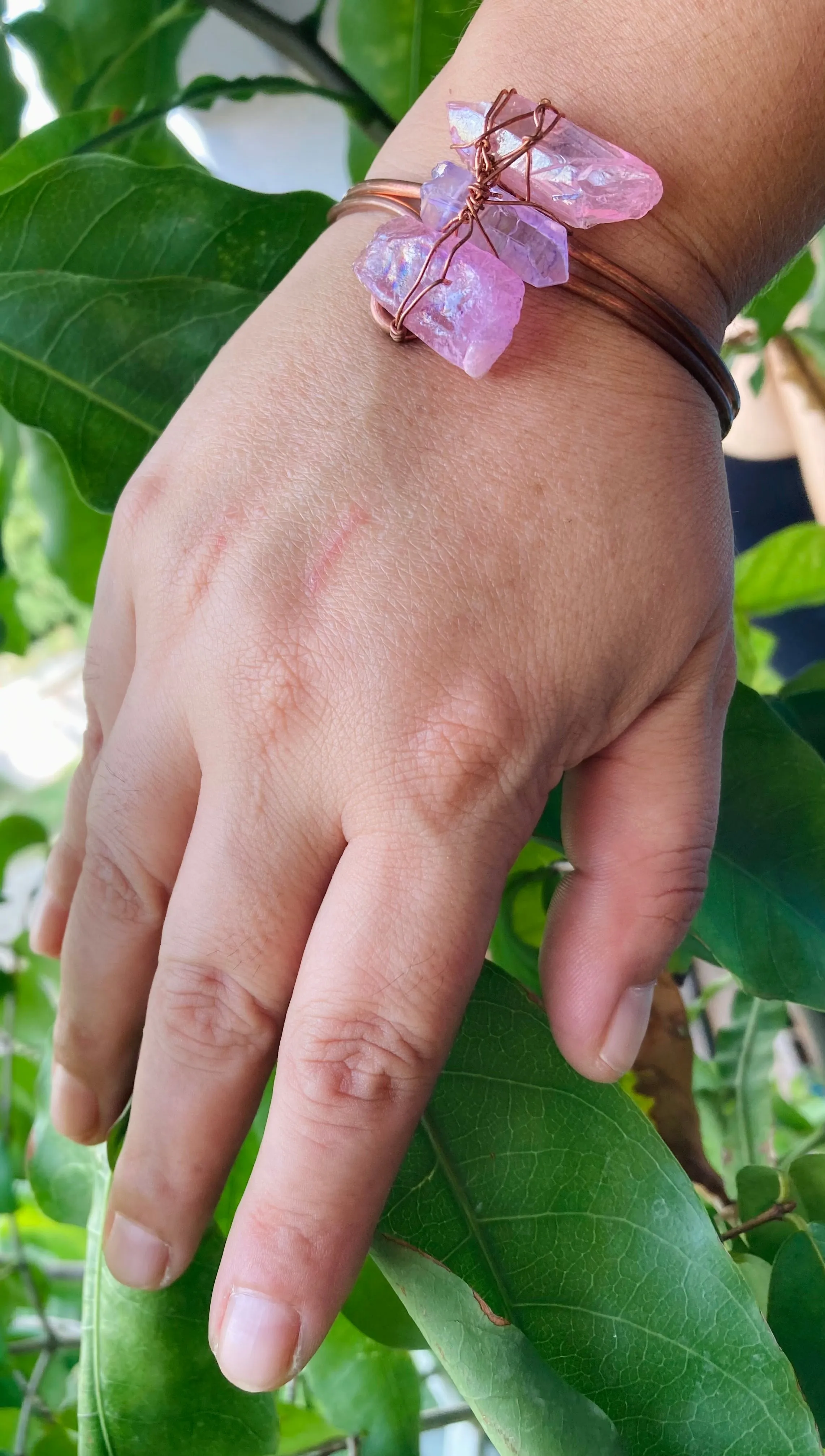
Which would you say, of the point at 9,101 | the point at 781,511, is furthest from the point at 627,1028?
the point at 781,511

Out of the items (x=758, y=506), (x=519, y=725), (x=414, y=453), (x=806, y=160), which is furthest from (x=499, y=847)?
(x=758, y=506)

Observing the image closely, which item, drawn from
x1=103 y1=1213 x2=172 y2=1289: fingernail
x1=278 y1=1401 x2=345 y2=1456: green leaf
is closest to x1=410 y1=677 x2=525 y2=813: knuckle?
x1=103 y1=1213 x2=172 y2=1289: fingernail

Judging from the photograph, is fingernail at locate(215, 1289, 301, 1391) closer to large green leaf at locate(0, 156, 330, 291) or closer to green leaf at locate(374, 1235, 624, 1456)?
green leaf at locate(374, 1235, 624, 1456)

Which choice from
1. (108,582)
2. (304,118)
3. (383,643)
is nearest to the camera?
(383,643)

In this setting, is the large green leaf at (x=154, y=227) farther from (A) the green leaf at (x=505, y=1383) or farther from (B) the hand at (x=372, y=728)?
(A) the green leaf at (x=505, y=1383)

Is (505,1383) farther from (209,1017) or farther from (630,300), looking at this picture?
(630,300)

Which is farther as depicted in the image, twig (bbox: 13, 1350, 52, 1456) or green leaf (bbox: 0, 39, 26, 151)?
green leaf (bbox: 0, 39, 26, 151)

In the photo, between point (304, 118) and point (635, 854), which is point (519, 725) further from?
point (304, 118)
